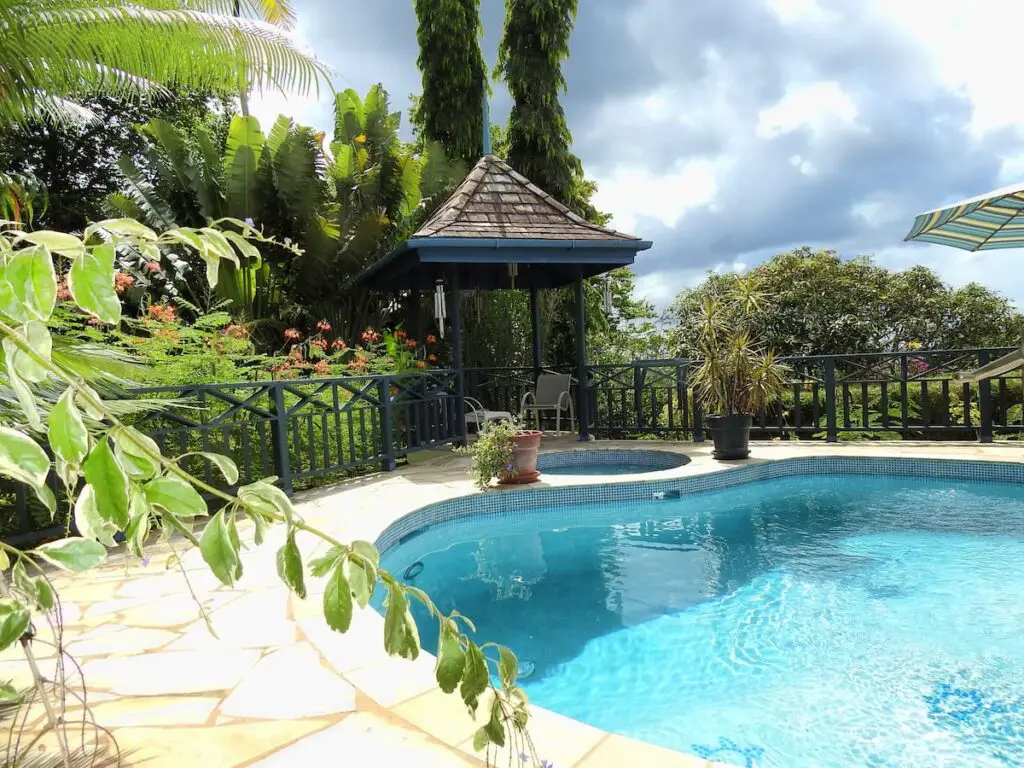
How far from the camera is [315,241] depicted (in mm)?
11875

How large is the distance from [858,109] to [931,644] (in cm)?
613

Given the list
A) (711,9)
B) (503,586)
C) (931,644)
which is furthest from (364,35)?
(931,644)

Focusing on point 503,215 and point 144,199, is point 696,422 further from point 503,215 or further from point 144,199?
point 144,199

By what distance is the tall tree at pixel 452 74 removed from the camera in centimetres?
1351

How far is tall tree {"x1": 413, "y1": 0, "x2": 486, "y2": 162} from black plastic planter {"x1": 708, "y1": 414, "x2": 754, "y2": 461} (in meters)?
9.31

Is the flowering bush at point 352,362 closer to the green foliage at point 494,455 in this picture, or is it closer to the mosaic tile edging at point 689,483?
the green foliage at point 494,455

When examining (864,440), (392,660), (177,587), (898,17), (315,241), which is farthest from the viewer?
(315,241)

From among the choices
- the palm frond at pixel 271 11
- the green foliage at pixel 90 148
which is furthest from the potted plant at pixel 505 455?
the green foliage at pixel 90 148

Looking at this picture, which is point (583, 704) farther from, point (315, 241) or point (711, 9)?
point (315, 241)

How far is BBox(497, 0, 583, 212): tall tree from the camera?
1330cm

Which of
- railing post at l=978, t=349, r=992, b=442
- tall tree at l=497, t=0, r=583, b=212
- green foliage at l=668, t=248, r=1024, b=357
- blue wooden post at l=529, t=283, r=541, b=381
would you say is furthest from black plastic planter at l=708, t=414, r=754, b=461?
tall tree at l=497, t=0, r=583, b=212

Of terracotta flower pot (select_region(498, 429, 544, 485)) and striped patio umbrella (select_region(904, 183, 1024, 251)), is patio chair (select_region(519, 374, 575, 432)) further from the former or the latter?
striped patio umbrella (select_region(904, 183, 1024, 251))

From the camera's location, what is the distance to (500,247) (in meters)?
8.36

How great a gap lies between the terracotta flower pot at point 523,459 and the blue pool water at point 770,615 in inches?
18.1
